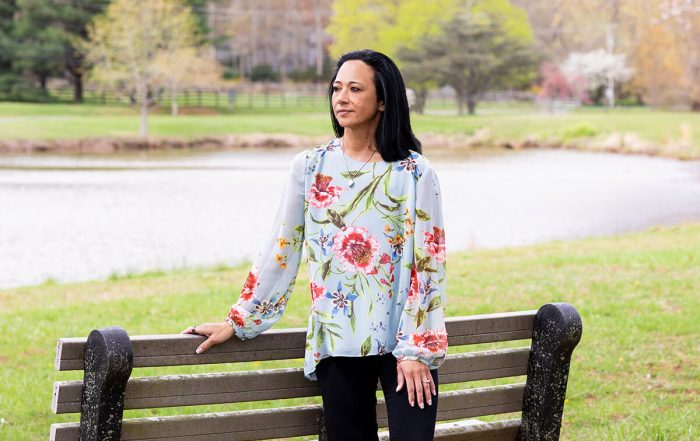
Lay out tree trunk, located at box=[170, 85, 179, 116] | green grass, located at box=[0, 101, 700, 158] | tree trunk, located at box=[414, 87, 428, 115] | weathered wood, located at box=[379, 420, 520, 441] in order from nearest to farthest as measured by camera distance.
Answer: weathered wood, located at box=[379, 420, 520, 441], green grass, located at box=[0, 101, 700, 158], tree trunk, located at box=[170, 85, 179, 116], tree trunk, located at box=[414, 87, 428, 115]

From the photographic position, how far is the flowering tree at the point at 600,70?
7144 centimetres

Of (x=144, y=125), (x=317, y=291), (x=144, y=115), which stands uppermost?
(x=317, y=291)

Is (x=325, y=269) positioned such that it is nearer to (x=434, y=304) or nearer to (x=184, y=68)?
(x=434, y=304)

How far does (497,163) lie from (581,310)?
3697cm

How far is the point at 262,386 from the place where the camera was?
3.08 meters

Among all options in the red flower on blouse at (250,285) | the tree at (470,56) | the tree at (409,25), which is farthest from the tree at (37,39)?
the red flower on blouse at (250,285)

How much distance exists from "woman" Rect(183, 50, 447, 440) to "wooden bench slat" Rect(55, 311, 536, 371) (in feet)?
0.17

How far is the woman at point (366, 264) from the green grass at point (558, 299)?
2.19 meters

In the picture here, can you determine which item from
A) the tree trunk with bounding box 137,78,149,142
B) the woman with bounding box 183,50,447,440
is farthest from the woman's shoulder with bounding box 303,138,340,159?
the tree trunk with bounding box 137,78,149,142

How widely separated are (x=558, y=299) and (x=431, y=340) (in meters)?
6.39

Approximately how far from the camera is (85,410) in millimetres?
2836

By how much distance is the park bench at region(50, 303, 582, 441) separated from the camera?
2.80m

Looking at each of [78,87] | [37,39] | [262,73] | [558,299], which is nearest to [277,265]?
[558,299]

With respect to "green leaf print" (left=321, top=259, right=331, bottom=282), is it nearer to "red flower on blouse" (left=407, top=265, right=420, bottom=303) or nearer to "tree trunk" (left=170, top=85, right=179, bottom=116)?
"red flower on blouse" (left=407, top=265, right=420, bottom=303)
